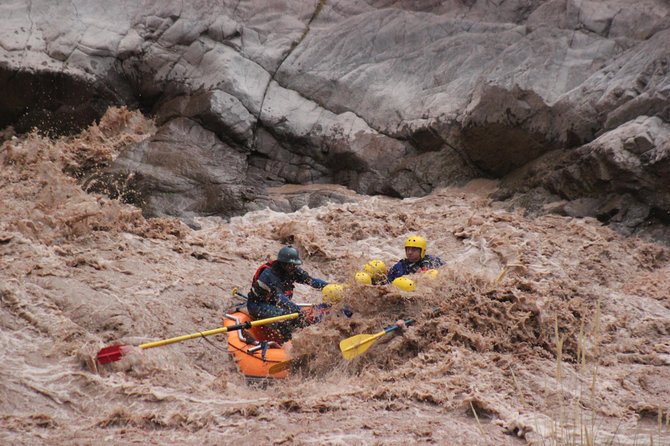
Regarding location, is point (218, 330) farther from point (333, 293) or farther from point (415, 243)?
point (415, 243)

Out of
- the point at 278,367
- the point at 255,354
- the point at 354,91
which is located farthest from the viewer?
the point at 354,91

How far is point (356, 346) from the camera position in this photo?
6.18 meters

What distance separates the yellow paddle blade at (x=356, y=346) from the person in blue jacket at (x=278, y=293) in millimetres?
1007

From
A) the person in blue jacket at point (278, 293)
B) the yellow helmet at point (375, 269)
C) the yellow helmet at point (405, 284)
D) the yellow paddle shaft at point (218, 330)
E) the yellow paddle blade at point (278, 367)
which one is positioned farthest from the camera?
the yellow helmet at point (375, 269)

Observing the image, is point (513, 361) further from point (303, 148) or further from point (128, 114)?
point (128, 114)

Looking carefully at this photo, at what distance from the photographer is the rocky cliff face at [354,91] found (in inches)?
397

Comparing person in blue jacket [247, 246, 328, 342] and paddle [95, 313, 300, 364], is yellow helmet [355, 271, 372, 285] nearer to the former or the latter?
person in blue jacket [247, 246, 328, 342]

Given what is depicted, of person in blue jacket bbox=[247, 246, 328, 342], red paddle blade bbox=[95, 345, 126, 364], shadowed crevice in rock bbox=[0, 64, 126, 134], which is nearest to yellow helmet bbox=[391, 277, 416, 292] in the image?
person in blue jacket bbox=[247, 246, 328, 342]

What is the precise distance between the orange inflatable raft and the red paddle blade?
130cm

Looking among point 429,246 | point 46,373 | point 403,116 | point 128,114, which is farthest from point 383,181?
point 46,373

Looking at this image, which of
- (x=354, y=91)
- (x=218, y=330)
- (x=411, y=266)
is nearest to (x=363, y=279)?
(x=411, y=266)

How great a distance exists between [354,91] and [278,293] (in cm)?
560

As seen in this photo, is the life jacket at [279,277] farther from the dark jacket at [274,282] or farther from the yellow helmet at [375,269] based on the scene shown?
the yellow helmet at [375,269]

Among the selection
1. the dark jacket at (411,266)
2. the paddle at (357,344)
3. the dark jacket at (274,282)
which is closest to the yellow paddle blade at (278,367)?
the paddle at (357,344)
